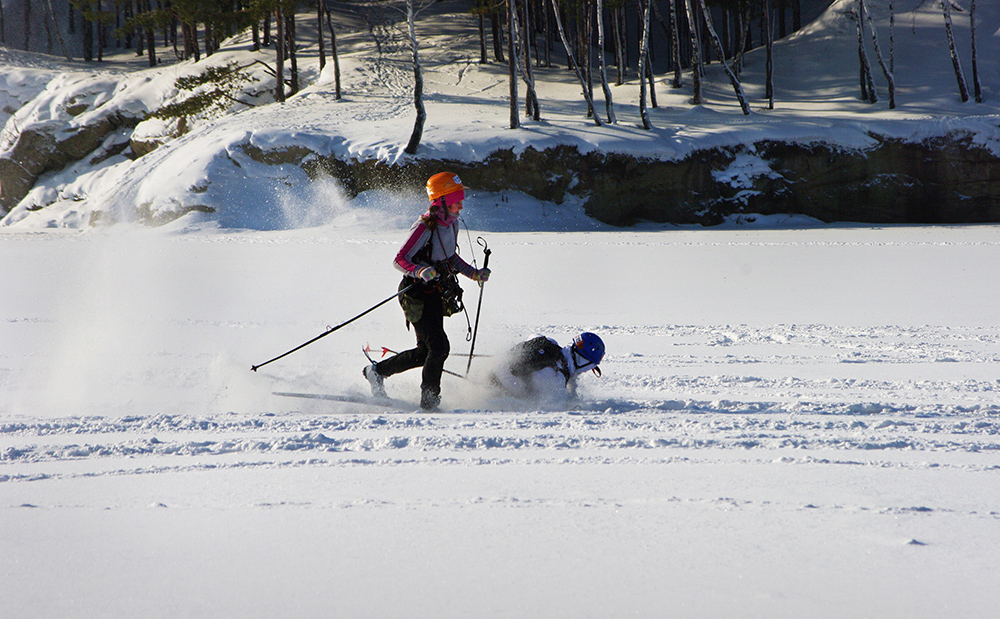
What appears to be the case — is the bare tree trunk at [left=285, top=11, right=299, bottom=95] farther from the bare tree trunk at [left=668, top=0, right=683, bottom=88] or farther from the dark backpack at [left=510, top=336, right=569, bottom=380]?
the dark backpack at [left=510, top=336, right=569, bottom=380]

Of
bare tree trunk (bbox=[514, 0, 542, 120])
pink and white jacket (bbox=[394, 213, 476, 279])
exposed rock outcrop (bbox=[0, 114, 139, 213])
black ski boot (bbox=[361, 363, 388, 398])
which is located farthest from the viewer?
exposed rock outcrop (bbox=[0, 114, 139, 213])

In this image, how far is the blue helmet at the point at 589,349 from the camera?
4.85 m

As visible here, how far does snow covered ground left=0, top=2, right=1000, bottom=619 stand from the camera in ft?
7.52

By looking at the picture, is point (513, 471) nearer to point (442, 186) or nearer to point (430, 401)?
point (430, 401)

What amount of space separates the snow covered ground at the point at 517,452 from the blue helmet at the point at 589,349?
311mm

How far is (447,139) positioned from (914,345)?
16.4m

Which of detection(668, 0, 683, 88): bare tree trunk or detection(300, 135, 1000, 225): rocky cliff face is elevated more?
detection(668, 0, 683, 88): bare tree trunk

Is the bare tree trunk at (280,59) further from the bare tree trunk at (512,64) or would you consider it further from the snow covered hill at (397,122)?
the bare tree trunk at (512,64)

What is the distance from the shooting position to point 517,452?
3.61 meters

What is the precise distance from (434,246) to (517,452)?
165cm

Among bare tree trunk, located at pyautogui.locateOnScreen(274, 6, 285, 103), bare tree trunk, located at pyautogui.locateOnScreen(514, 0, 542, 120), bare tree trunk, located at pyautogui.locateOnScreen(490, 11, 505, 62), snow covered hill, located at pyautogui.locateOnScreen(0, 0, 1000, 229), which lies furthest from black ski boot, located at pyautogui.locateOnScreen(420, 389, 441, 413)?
bare tree trunk, located at pyautogui.locateOnScreen(490, 11, 505, 62)

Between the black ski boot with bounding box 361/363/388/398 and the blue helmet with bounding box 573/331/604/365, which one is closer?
the blue helmet with bounding box 573/331/604/365

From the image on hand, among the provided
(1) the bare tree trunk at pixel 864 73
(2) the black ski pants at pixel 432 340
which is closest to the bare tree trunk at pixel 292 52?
(1) the bare tree trunk at pixel 864 73

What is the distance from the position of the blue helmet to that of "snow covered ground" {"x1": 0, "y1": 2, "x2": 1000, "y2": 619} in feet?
1.02
